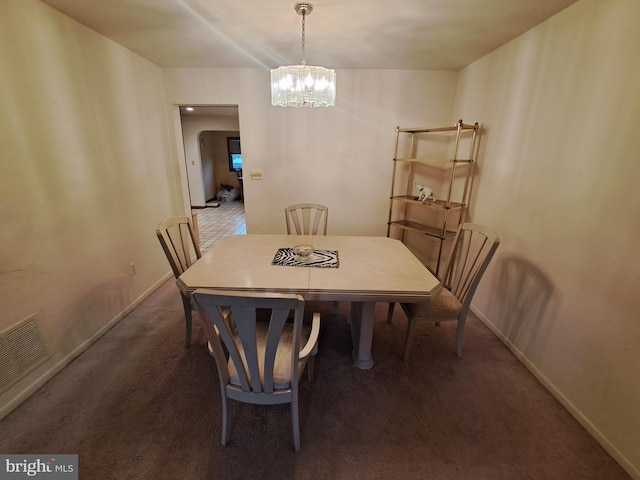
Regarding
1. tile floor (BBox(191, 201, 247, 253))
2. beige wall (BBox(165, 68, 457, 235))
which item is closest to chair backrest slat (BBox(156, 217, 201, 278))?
beige wall (BBox(165, 68, 457, 235))

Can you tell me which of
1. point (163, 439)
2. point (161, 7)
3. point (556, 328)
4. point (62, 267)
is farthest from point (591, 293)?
point (62, 267)

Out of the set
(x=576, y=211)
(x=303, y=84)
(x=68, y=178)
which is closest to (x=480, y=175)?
(x=576, y=211)

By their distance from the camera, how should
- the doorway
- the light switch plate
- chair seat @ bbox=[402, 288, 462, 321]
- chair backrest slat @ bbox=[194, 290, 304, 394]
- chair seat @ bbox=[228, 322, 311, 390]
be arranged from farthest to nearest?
1. the doorway
2. the light switch plate
3. chair seat @ bbox=[402, 288, 462, 321]
4. chair seat @ bbox=[228, 322, 311, 390]
5. chair backrest slat @ bbox=[194, 290, 304, 394]

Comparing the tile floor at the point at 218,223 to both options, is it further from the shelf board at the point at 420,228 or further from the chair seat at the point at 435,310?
the chair seat at the point at 435,310

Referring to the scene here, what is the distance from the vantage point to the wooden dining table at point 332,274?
4.61 ft

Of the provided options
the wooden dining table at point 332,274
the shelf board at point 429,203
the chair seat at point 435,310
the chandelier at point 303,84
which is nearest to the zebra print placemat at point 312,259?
the wooden dining table at point 332,274

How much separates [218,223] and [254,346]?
5.06 m

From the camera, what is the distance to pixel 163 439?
4.37 ft

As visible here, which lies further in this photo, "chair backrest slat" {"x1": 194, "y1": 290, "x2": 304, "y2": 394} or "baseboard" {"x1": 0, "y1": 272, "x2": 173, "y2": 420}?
"baseboard" {"x1": 0, "y1": 272, "x2": 173, "y2": 420}

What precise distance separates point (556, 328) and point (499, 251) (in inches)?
26.6

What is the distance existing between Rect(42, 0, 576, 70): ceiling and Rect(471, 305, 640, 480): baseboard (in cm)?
222

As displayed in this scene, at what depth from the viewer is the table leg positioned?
1.69 meters

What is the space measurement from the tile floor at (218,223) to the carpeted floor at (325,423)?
101 inches

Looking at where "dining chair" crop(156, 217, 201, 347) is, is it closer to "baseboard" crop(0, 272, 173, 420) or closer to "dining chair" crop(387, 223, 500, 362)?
"baseboard" crop(0, 272, 173, 420)
